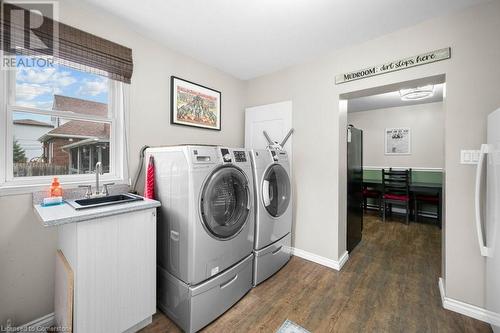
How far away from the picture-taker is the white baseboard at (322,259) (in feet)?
7.78

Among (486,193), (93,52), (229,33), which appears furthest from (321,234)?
(93,52)

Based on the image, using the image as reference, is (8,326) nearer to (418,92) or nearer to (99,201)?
(99,201)

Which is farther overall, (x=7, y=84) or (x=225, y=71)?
(x=225, y=71)

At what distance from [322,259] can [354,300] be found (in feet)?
2.11

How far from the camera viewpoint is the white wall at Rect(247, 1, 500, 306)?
162 cm

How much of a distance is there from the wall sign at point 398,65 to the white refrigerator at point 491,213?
69cm

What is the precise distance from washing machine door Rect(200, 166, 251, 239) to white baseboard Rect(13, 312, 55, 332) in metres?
1.35

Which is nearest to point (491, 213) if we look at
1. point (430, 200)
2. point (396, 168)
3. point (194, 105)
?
point (194, 105)

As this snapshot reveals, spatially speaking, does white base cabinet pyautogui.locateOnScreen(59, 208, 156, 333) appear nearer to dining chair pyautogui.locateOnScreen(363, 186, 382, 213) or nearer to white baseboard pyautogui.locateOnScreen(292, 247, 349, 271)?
white baseboard pyautogui.locateOnScreen(292, 247, 349, 271)

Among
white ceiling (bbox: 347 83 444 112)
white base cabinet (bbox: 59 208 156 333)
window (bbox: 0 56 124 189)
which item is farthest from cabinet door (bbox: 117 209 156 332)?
white ceiling (bbox: 347 83 444 112)

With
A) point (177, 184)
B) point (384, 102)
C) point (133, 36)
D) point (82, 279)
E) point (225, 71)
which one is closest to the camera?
point (82, 279)

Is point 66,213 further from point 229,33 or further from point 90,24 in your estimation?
point 229,33

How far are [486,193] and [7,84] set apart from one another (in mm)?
3496

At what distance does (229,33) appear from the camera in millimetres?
2033
